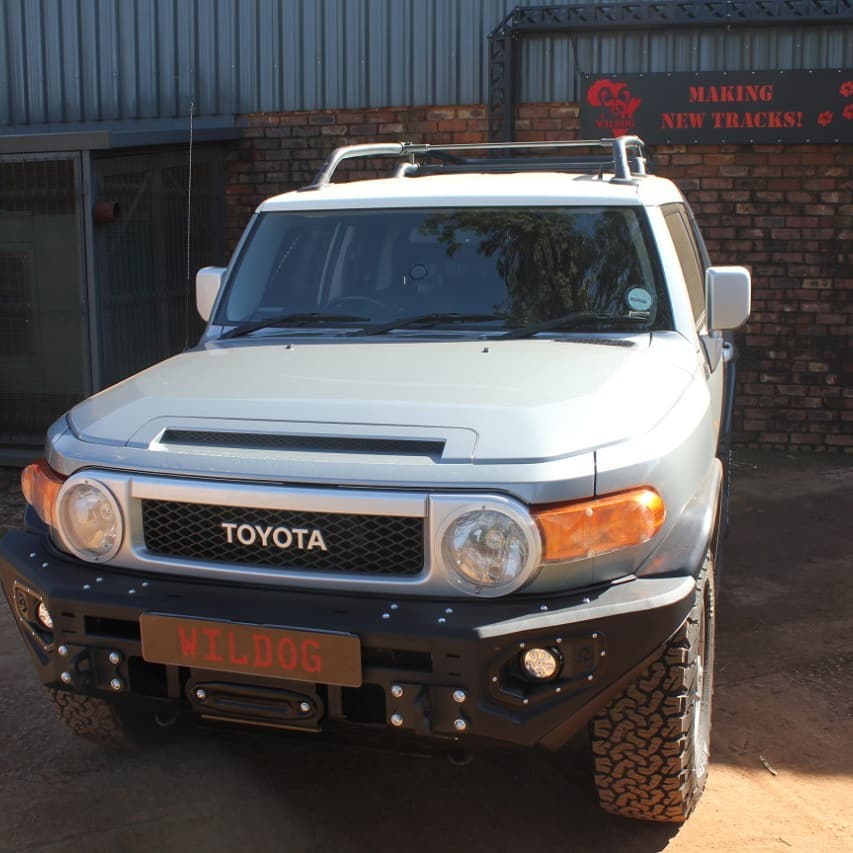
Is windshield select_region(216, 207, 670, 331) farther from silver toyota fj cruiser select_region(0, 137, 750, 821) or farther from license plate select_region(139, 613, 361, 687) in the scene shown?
license plate select_region(139, 613, 361, 687)

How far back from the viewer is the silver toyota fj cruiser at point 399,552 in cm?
264

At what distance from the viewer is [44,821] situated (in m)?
3.30

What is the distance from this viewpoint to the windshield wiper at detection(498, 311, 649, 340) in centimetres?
375

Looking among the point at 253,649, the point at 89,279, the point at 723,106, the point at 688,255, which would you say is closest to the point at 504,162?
the point at 688,255

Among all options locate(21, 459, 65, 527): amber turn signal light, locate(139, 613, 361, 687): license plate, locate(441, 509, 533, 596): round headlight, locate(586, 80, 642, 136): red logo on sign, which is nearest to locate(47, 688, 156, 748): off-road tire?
locate(21, 459, 65, 527): amber turn signal light

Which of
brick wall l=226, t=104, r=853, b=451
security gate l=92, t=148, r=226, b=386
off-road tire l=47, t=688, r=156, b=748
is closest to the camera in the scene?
off-road tire l=47, t=688, r=156, b=748

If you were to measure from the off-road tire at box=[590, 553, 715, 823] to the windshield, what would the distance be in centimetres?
114

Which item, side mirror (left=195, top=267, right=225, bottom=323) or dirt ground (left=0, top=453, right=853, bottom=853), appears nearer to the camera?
dirt ground (left=0, top=453, right=853, bottom=853)

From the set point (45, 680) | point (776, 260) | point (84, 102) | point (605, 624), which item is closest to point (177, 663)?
point (45, 680)

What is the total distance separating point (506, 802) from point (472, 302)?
5.46 ft

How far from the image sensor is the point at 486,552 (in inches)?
105

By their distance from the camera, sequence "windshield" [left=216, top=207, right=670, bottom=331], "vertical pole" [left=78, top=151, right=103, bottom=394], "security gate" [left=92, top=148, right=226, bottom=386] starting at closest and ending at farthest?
"windshield" [left=216, top=207, right=670, bottom=331], "vertical pole" [left=78, top=151, right=103, bottom=394], "security gate" [left=92, top=148, right=226, bottom=386]

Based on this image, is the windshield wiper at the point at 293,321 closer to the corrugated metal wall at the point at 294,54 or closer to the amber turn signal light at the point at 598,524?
the amber turn signal light at the point at 598,524

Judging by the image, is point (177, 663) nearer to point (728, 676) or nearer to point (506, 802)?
point (506, 802)
